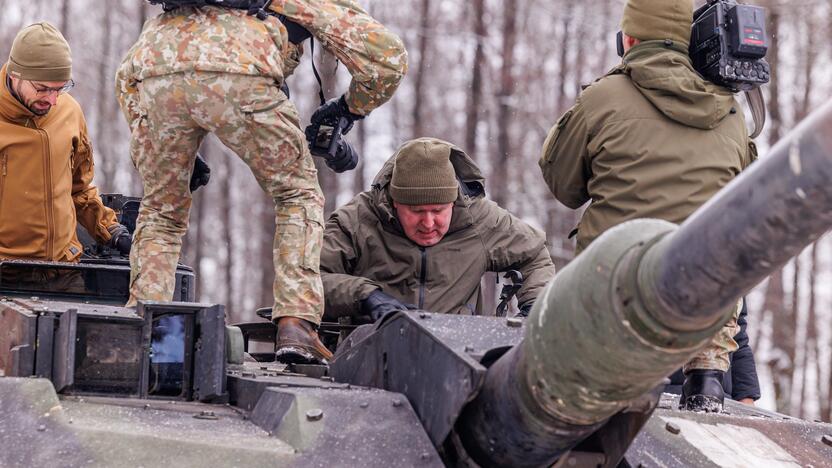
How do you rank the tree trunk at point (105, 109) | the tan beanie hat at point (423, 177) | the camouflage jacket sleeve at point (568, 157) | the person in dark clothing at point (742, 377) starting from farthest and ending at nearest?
the tree trunk at point (105, 109), the person in dark clothing at point (742, 377), the tan beanie hat at point (423, 177), the camouflage jacket sleeve at point (568, 157)

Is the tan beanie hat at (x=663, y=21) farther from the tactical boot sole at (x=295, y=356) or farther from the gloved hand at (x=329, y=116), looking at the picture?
the tactical boot sole at (x=295, y=356)

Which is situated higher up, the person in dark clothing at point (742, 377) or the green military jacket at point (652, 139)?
the green military jacket at point (652, 139)

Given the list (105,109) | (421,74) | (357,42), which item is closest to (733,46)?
(357,42)

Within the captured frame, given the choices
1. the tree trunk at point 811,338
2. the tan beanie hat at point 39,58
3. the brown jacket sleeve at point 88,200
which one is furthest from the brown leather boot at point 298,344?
the tree trunk at point 811,338

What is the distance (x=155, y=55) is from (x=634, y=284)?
3164 millimetres

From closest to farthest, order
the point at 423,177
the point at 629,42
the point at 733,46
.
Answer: the point at 733,46 → the point at 629,42 → the point at 423,177

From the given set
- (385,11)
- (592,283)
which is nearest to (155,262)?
(592,283)

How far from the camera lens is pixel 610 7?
24344 mm

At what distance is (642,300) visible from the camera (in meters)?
2.58

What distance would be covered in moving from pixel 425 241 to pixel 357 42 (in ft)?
4.60

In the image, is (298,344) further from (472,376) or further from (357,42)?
(472,376)

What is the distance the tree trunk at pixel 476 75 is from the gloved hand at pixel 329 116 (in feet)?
57.3

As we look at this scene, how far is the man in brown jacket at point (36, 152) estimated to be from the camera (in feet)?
20.3

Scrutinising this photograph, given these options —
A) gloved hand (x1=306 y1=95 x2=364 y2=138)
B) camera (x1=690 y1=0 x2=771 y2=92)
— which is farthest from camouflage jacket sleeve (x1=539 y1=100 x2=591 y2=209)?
gloved hand (x1=306 y1=95 x2=364 y2=138)
